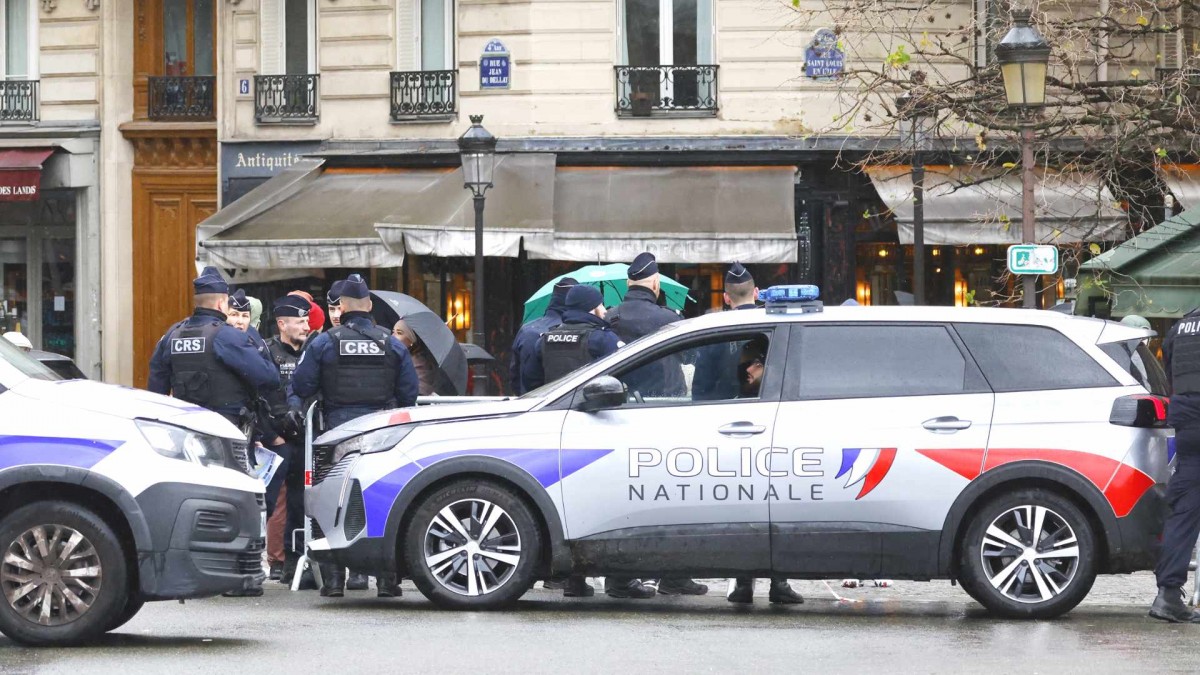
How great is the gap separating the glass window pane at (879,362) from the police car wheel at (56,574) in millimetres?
3764

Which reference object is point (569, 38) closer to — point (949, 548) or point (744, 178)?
point (744, 178)

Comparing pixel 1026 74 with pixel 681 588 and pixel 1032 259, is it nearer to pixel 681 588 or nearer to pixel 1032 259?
pixel 1032 259

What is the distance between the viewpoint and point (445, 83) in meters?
24.0

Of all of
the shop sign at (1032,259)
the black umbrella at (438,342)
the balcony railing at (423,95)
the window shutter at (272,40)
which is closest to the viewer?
the black umbrella at (438,342)

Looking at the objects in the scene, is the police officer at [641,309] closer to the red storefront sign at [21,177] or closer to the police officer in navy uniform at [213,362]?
the police officer in navy uniform at [213,362]

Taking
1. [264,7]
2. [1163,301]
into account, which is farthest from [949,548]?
[264,7]

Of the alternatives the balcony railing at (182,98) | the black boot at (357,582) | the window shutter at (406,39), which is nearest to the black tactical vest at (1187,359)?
the black boot at (357,582)

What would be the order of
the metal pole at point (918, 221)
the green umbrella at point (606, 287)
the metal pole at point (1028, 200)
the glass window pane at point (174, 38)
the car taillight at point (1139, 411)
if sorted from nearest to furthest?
1. the car taillight at point (1139, 411)
2. the metal pole at point (1028, 200)
3. the green umbrella at point (606, 287)
4. the metal pole at point (918, 221)
5. the glass window pane at point (174, 38)

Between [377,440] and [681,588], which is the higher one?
[377,440]

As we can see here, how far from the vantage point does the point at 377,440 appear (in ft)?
35.3

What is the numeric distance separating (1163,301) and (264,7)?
1346 cm

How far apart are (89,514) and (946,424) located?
4.42 metres

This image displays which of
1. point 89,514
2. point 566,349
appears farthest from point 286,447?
point 89,514

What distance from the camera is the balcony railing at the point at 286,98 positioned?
973 inches
